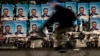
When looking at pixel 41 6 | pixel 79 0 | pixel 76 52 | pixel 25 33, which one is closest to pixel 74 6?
pixel 79 0

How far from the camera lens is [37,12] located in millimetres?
14336

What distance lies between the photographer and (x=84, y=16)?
14.1 meters

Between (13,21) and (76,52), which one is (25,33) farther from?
(76,52)

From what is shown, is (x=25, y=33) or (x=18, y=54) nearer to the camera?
(x=18, y=54)

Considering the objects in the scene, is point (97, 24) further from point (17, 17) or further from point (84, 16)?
point (17, 17)

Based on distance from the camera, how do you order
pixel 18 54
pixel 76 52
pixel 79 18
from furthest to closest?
pixel 79 18
pixel 18 54
pixel 76 52

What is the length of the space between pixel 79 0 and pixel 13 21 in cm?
271

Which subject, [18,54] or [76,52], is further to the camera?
[18,54]

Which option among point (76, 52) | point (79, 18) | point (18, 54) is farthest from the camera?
point (79, 18)

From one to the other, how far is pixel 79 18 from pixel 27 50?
2361 mm

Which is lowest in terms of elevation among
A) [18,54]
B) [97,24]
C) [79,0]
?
[18,54]

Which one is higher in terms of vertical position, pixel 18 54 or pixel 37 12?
pixel 37 12

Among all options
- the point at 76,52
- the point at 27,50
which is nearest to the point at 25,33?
the point at 27,50

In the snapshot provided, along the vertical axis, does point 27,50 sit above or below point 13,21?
below
